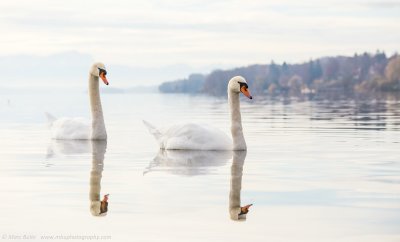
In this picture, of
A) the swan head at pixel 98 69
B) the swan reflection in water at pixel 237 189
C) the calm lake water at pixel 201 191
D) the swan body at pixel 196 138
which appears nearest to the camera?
the calm lake water at pixel 201 191

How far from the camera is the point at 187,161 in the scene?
57.8 ft

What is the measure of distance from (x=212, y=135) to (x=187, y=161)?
208 centimetres

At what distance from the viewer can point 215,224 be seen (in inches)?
403

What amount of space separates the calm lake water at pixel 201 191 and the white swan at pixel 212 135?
38 cm

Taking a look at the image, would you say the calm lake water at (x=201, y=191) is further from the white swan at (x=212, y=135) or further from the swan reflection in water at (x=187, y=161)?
the white swan at (x=212, y=135)

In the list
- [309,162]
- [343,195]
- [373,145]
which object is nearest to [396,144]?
[373,145]

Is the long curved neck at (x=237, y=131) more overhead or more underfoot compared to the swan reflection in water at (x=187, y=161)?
more overhead

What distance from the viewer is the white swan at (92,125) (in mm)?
24031

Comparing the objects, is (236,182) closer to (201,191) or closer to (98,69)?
(201,191)

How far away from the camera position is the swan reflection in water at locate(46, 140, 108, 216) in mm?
11570

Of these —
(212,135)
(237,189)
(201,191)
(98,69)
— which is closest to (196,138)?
(212,135)

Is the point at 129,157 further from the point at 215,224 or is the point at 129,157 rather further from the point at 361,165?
the point at 215,224

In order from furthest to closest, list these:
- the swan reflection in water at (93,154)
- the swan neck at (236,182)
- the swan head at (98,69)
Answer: the swan head at (98,69) → the swan reflection in water at (93,154) → the swan neck at (236,182)

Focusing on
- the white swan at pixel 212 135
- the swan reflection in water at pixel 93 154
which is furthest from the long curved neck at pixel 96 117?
the white swan at pixel 212 135
